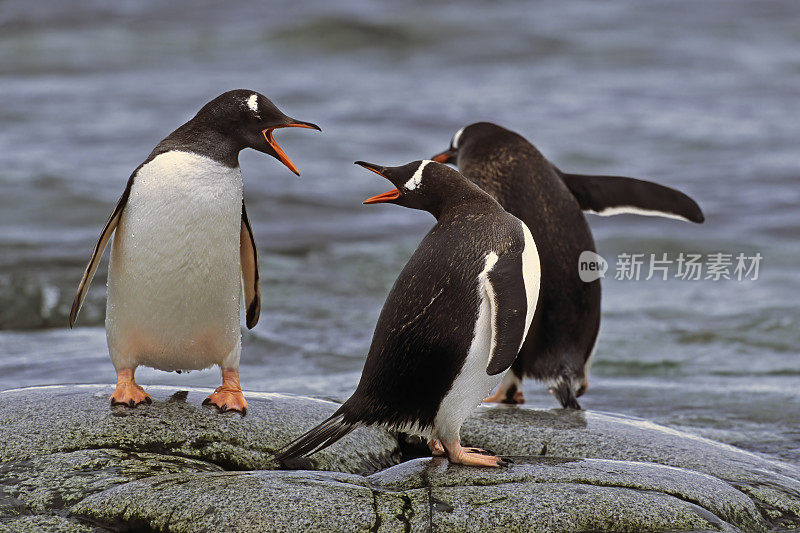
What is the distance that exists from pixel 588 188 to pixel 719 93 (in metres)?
14.4

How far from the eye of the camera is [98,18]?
23.2m

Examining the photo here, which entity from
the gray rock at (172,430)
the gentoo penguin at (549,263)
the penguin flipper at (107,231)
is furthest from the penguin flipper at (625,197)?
the penguin flipper at (107,231)

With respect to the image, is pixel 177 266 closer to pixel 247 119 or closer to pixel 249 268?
pixel 249 268

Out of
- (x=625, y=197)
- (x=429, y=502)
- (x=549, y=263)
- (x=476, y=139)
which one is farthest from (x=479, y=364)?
(x=625, y=197)

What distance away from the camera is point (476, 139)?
5414mm

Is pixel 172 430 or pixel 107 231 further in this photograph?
pixel 107 231

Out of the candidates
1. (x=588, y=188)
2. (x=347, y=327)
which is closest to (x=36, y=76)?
(x=347, y=327)

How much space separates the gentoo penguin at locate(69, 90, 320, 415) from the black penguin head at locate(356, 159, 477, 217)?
0.37 metres

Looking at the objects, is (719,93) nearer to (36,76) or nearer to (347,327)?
(36,76)

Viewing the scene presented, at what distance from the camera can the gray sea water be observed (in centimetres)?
702

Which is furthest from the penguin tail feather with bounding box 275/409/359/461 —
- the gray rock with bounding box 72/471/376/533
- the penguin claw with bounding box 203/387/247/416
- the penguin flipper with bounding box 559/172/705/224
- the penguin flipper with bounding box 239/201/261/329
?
the penguin flipper with bounding box 559/172/705/224

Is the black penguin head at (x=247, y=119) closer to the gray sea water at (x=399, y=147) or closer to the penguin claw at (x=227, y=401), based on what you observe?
the penguin claw at (x=227, y=401)

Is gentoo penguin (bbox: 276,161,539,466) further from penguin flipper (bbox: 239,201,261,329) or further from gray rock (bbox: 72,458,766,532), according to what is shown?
penguin flipper (bbox: 239,201,261,329)

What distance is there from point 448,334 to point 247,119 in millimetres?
1082
